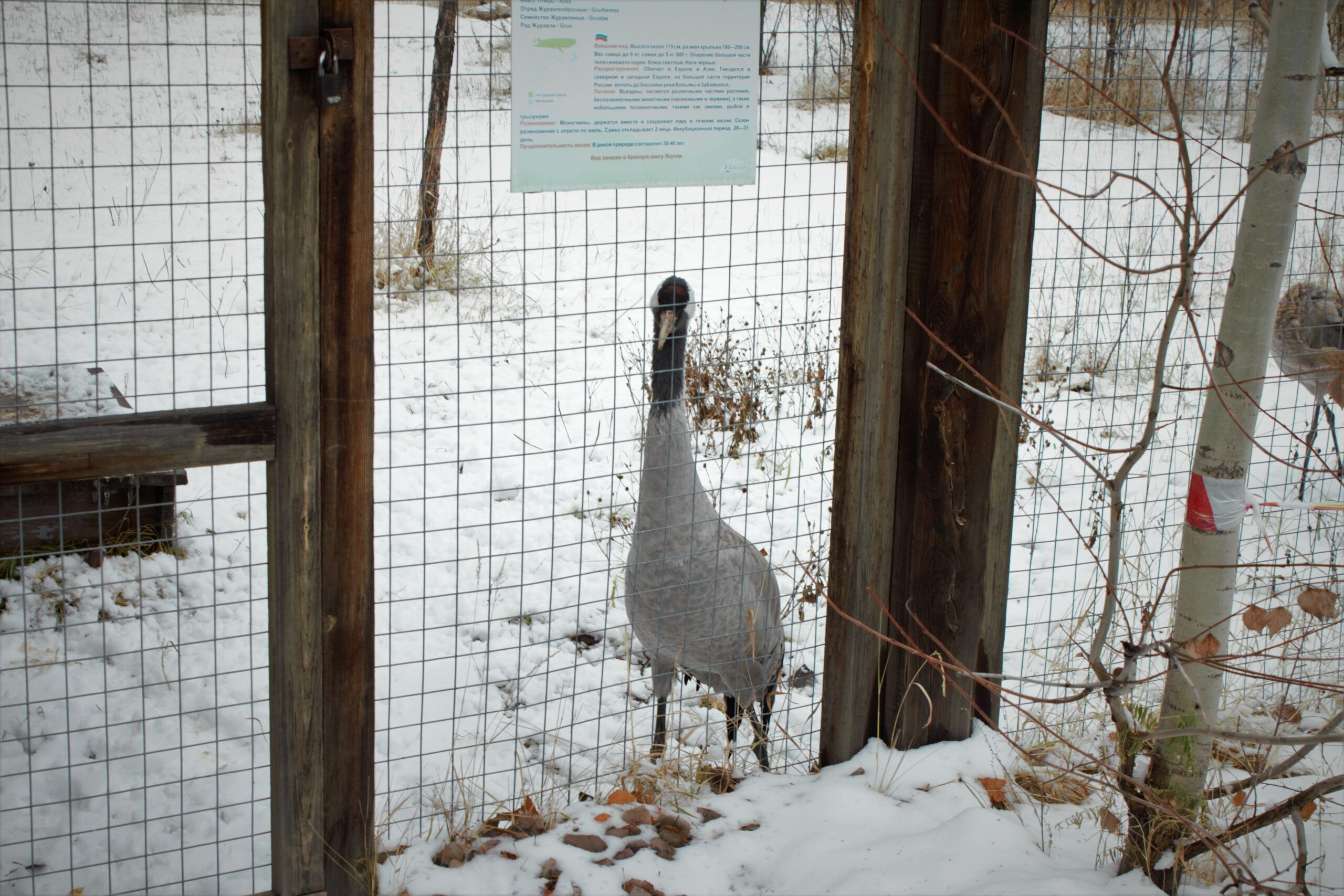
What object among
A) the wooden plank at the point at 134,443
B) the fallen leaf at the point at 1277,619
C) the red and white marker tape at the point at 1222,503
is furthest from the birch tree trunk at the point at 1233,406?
the wooden plank at the point at 134,443

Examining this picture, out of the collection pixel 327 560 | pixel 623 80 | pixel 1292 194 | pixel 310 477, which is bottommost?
pixel 327 560

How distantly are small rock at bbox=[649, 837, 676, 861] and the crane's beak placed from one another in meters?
1.75

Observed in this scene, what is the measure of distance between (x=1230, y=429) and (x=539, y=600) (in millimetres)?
3550

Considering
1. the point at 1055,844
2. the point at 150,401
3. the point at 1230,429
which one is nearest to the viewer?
the point at 1230,429

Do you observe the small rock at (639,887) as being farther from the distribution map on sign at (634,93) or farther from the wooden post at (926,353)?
the distribution map on sign at (634,93)

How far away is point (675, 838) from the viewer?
10.8ft

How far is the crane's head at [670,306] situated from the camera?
397 centimetres

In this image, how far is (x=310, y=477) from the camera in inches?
108

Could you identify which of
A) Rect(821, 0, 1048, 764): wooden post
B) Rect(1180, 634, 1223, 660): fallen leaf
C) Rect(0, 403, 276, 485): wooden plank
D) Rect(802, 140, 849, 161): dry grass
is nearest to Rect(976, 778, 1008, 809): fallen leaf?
Rect(821, 0, 1048, 764): wooden post

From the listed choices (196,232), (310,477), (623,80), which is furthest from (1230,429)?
(196,232)

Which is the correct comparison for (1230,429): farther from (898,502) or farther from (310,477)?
(310,477)

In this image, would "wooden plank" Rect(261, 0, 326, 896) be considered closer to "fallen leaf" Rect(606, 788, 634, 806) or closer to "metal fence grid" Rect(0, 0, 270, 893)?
"metal fence grid" Rect(0, 0, 270, 893)

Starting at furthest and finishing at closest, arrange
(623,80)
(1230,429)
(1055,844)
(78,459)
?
1. (1055,844)
2. (623,80)
3. (1230,429)
4. (78,459)

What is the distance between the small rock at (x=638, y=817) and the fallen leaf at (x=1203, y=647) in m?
1.67
